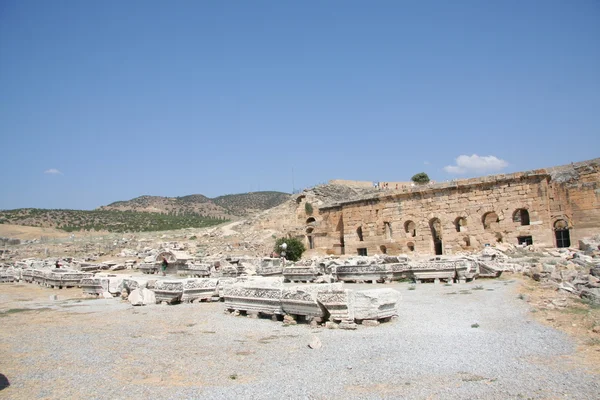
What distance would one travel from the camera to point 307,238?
110 ft

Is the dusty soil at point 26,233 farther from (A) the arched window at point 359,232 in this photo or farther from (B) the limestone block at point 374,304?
(B) the limestone block at point 374,304

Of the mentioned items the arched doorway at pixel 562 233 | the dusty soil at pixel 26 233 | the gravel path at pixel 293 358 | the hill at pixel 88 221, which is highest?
the hill at pixel 88 221

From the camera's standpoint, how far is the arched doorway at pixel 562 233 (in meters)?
20.9

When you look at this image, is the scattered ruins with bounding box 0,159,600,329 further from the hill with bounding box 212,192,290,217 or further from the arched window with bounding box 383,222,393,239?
the hill with bounding box 212,192,290,217

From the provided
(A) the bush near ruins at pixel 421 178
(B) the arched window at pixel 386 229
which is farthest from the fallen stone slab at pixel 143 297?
(A) the bush near ruins at pixel 421 178

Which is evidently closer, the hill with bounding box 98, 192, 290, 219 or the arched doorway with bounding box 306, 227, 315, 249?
the arched doorway with bounding box 306, 227, 315, 249

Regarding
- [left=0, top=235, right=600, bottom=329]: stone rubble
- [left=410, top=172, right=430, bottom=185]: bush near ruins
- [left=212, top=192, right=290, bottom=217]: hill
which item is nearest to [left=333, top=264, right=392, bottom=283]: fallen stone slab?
[left=0, top=235, right=600, bottom=329]: stone rubble

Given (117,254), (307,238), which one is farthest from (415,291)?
(117,254)

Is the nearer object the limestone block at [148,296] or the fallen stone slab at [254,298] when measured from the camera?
the fallen stone slab at [254,298]

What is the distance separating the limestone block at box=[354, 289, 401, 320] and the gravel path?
0.23 m

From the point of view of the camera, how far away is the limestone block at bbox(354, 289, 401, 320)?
7.54 meters

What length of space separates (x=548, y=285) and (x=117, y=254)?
2906 cm

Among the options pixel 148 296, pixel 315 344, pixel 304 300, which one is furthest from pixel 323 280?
pixel 315 344

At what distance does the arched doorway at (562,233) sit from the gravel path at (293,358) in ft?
47.5
